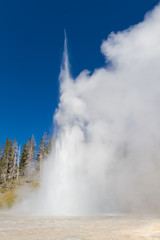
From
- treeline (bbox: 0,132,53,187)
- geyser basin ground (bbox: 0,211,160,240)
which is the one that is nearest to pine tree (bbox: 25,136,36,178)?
treeline (bbox: 0,132,53,187)

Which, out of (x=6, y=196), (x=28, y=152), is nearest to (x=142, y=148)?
(x=6, y=196)

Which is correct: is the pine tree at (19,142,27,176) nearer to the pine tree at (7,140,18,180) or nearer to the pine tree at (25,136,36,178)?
the pine tree at (25,136,36,178)

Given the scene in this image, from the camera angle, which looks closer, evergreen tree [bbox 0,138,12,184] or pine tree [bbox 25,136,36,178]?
evergreen tree [bbox 0,138,12,184]

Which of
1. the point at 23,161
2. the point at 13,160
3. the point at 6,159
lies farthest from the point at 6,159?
the point at 23,161

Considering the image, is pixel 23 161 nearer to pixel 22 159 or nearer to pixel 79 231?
pixel 22 159

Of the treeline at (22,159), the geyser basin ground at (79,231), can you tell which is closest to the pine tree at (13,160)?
the treeline at (22,159)

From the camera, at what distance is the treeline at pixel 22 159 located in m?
58.4

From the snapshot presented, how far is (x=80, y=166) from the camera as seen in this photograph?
29.1 metres

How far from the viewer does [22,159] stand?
68375mm

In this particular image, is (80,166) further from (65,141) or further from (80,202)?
(80,202)

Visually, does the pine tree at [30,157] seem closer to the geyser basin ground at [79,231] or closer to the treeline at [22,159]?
the treeline at [22,159]

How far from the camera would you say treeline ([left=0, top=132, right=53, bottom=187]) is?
58.4 metres

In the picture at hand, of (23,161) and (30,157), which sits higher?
(23,161)

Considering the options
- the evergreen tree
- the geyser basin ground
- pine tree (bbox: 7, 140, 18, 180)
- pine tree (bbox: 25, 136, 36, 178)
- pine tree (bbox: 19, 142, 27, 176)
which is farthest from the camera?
pine tree (bbox: 19, 142, 27, 176)
